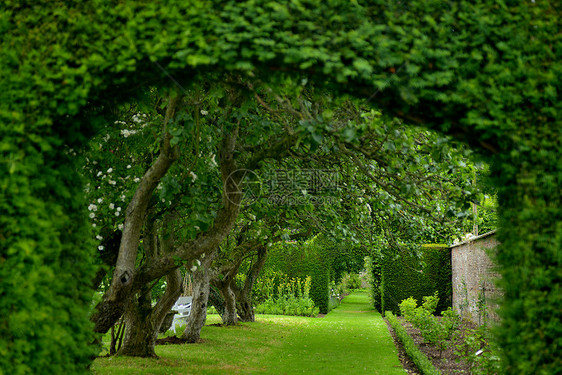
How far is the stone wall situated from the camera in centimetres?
1116

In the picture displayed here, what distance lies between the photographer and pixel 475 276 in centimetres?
1341

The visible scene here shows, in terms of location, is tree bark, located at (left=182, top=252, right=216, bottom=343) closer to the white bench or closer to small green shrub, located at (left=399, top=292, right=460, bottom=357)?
the white bench

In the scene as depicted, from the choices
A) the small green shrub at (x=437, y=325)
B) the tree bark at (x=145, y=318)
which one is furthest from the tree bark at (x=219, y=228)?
the small green shrub at (x=437, y=325)

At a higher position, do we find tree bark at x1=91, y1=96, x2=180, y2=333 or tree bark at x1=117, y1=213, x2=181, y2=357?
tree bark at x1=91, y1=96, x2=180, y2=333

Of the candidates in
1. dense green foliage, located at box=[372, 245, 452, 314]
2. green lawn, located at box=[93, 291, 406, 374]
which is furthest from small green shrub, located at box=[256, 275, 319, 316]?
green lawn, located at box=[93, 291, 406, 374]

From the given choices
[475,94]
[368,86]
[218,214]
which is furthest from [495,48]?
[218,214]

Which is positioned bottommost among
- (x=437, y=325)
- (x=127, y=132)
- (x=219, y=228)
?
(x=437, y=325)

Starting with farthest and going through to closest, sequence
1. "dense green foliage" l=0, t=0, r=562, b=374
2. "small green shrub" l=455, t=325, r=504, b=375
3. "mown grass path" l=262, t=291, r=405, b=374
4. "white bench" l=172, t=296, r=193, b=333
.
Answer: "white bench" l=172, t=296, r=193, b=333 → "mown grass path" l=262, t=291, r=405, b=374 → "small green shrub" l=455, t=325, r=504, b=375 → "dense green foliage" l=0, t=0, r=562, b=374

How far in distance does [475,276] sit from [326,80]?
1148 cm

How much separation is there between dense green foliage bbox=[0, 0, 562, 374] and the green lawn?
5111 mm

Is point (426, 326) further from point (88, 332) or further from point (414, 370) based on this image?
point (88, 332)

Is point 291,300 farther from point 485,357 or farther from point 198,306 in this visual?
point 485,357

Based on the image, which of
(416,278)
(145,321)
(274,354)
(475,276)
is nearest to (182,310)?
(274,354)

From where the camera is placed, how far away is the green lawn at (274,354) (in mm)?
8961
